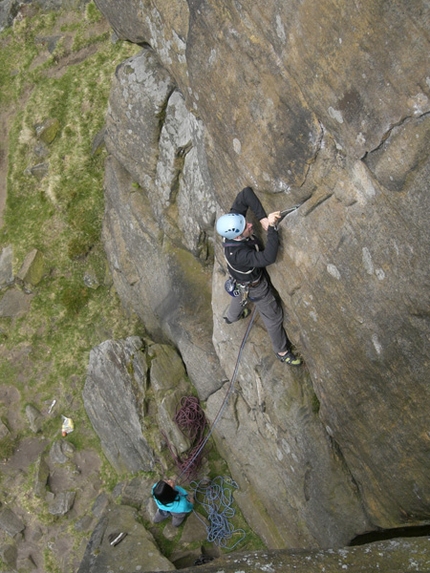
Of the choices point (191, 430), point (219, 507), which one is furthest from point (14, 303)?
point (219, 507)

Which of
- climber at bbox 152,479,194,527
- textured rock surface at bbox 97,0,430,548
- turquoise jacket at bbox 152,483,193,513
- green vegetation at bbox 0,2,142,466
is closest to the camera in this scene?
textured rock surface at bbox 97,0,430,548

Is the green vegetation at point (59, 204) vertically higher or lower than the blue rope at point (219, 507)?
higher

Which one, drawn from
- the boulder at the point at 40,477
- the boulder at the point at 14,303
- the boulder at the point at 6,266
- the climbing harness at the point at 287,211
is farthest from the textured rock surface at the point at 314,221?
the boulder at the point at 6,266

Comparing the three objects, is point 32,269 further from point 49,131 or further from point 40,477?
point 40,477

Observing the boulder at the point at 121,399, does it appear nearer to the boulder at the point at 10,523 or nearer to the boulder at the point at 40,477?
the boulder at the point at 40,477

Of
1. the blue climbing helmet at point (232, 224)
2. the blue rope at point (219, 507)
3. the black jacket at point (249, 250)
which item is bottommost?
the blue rope at point (219, 507)

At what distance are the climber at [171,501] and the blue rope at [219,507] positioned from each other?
0.36 meters

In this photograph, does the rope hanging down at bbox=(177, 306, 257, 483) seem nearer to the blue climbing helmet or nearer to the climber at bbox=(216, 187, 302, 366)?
the climber at bbox=(216, 187, 302, 366)

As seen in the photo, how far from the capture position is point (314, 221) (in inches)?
321

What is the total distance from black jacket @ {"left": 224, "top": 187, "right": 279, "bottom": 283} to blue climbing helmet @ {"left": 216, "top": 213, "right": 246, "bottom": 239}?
0.35 m

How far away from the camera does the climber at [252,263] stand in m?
8.88

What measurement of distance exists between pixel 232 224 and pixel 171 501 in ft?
21.6

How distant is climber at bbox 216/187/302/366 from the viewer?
8883mm

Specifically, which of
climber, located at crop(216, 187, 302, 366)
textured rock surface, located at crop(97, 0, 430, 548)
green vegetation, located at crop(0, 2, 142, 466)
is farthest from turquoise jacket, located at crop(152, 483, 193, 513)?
climber, located at crop(216, 187, 302, 366)
